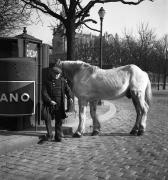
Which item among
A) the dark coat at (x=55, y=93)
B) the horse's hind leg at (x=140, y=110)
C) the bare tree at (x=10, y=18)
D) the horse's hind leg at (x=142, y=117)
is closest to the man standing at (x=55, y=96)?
the dark coat at (x=55, y=93)

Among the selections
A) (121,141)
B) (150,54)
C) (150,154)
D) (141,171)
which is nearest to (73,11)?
(121,141)

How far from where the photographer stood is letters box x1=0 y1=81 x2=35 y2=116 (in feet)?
24.6

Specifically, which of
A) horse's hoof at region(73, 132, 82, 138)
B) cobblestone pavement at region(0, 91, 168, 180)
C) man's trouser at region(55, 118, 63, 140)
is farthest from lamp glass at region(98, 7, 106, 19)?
man's trouser at region(55, 118, 63, 140)

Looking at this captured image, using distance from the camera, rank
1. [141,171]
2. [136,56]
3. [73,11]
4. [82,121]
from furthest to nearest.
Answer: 1. [136,56]
2. [73,11]
3. [82,121]
4. [141,171]

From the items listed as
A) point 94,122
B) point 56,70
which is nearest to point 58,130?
point 94,122

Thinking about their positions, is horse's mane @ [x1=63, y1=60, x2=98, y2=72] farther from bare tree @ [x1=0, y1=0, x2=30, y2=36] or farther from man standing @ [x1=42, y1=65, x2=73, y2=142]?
bare tree @ [x1=0, y1=0, x2=30, y2=36]

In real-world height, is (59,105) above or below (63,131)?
above

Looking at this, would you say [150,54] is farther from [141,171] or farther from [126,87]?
[141,171]

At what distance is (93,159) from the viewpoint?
19.0ft

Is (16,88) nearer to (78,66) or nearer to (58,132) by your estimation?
(58,132)

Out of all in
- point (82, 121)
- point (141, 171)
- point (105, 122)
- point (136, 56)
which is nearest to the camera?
point (141, 171)

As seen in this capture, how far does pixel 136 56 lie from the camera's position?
114 ft

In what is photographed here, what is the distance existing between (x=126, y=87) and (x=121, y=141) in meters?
1.43

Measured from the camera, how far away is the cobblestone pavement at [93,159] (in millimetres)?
4883
